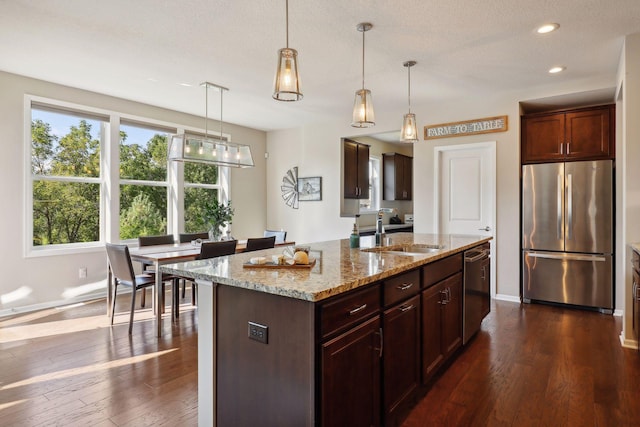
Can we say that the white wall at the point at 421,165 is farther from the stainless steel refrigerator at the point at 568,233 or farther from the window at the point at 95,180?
the window at the point at 95,180

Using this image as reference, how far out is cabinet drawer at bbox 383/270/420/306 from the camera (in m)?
1.87

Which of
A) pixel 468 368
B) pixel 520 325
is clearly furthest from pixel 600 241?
pixel 468 368

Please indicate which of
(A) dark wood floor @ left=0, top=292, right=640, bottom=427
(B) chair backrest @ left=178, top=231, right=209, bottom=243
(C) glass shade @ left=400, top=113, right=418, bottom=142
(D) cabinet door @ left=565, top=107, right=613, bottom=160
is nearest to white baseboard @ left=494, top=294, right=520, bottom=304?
(A) dark wood floor @ left=0, top=292, right=640, bottom=427

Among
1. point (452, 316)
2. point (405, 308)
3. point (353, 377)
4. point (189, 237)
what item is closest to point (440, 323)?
point (452, 316)

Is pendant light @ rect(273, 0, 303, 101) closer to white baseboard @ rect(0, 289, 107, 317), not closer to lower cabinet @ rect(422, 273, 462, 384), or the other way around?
lower cabinet @ rect(422, 273, 462, 384)

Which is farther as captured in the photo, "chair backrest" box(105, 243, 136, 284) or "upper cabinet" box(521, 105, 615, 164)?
"upper cabinet" box(521, 105, 615, 164)

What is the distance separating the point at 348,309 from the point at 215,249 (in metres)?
2.25

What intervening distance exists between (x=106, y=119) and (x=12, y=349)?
9.55ft

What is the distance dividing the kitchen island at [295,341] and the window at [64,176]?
11.3 ft

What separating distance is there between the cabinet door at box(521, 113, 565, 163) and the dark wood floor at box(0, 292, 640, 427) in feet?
6.32

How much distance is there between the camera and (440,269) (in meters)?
2.50

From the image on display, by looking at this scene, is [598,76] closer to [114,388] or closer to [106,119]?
[114,388]

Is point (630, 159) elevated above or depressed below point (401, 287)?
above

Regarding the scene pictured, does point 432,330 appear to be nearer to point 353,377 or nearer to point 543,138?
point 353,377
